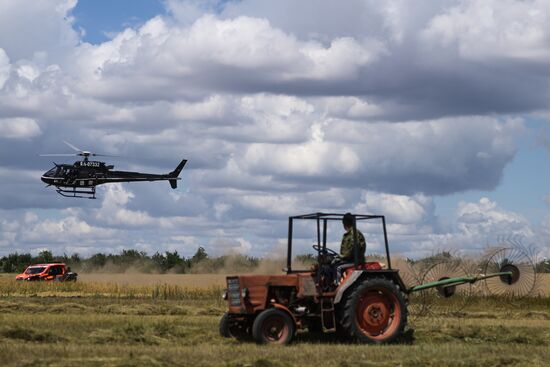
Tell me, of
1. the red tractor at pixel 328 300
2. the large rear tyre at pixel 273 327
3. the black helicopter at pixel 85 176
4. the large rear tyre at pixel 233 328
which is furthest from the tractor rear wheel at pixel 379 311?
the black helicopter at pixel 85 176

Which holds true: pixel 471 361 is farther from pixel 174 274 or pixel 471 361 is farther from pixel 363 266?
pixel 174 274

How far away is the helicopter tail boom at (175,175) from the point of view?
66.2 m

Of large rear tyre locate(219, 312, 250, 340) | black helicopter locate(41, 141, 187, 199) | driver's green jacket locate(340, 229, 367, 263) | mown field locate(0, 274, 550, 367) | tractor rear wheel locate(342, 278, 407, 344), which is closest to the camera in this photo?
mown field locate(0, 274, 550, 367)

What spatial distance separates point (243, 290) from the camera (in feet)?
60.8

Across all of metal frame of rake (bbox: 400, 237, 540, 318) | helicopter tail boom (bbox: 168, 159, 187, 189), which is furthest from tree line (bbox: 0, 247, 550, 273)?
metal frame of rake (bbox: 400, 237, 540, 318)

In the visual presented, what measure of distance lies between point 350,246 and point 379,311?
135cm

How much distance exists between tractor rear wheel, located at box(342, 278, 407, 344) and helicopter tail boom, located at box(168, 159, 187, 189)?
Result: 4798 cm

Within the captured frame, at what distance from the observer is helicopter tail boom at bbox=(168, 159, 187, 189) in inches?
2608

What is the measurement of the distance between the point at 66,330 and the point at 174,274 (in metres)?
61.5

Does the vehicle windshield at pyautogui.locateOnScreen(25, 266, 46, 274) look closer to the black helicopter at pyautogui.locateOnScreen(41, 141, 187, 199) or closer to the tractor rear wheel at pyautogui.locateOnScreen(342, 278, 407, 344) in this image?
the black helicopter at pyautogui.locateOnScreen(41, 141, 187, 199)

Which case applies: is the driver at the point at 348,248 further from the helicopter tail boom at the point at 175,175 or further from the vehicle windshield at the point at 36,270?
the helicopter tail boom at the point at 175,175

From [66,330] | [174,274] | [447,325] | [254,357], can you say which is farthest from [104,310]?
[174,274]

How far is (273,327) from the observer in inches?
719

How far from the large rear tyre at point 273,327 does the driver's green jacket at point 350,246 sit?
164cm
